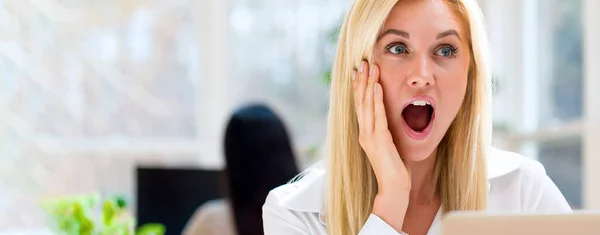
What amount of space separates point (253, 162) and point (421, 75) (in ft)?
4.80

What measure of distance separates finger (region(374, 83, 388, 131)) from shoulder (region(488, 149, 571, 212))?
0.26 m

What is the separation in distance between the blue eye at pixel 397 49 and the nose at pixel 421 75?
0.03 meters

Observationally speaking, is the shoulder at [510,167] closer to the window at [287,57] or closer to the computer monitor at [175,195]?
the computer monitor at [175,195]

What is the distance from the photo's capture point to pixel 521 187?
6.17 ft

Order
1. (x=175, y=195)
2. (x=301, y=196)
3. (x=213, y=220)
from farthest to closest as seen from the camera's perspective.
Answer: (x=175, y=195), (x=213, y=220), (x=301, y=196)

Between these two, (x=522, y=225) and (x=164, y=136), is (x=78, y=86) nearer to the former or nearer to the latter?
(x=164, y=136)

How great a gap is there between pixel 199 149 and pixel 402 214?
4.14 metres

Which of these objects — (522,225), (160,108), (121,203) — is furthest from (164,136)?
(522,225)

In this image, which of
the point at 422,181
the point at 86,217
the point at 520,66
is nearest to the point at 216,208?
the point at 86,217

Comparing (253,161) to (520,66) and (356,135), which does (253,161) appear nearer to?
(356,135)

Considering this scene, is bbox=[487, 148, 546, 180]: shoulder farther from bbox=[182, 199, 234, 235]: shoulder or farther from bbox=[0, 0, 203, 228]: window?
bbox=[0, 0, 203, 228]: window

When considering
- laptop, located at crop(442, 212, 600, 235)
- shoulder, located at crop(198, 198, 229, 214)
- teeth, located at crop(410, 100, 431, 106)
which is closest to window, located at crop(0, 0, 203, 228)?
shoulder, located at crop(198, 198, 229, 214)

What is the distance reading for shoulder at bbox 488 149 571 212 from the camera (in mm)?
1858

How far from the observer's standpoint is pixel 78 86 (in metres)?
5.70
